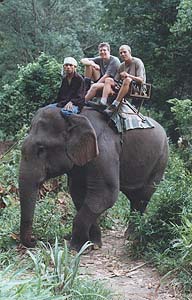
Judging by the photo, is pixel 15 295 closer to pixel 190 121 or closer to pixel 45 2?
pixel 190 121

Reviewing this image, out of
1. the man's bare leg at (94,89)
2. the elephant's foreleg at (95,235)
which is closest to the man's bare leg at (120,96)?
the man's bare leg at (94,89)

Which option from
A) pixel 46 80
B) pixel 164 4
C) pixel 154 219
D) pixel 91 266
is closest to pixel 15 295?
pixel 91 266

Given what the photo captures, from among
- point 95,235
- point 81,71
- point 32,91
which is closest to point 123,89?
point 95,235

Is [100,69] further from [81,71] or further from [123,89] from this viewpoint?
[81,71]

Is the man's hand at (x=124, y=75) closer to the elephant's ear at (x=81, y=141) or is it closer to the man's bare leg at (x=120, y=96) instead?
the man's bare leg at (x=120, y=96)

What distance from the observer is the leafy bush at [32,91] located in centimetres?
1191

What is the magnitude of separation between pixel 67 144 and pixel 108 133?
53 centimetres

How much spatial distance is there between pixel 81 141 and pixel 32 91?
6304 mm

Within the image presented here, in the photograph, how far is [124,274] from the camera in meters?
5.70

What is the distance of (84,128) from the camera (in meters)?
6.04

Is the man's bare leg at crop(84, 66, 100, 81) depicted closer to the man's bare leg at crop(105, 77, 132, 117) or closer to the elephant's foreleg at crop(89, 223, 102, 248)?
the man's bare leg at crop(105, 77, 132, 117)

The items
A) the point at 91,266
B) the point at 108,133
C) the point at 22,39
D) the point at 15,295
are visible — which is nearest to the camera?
the point at 15,295

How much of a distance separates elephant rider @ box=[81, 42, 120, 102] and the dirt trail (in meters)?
1.79

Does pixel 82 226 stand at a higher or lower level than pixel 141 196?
lower
